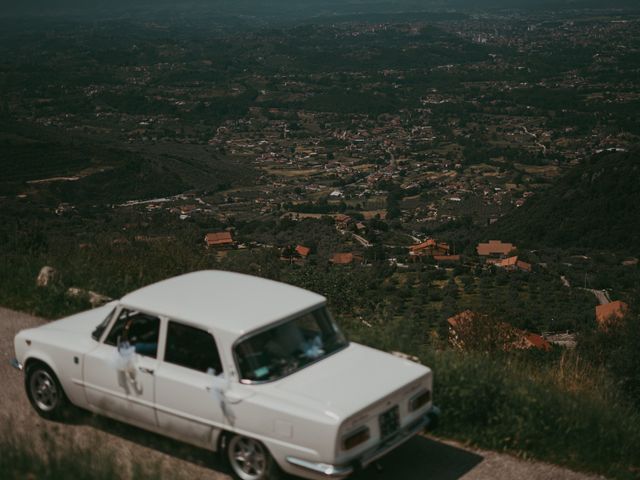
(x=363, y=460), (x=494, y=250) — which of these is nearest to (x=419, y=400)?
(x=363, y=460)

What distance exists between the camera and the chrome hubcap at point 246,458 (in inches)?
193

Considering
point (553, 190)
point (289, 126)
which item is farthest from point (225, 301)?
point (289, 126)

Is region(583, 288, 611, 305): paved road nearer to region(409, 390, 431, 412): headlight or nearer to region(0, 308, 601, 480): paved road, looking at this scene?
region(0, 308, 601, 480): paved road

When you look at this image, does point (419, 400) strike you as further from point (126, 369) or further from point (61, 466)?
point (61, 466)

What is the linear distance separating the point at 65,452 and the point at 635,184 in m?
60.4

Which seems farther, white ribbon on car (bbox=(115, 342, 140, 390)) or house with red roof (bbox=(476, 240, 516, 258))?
house with red roof (bbox=(476, 240, 516, 258))

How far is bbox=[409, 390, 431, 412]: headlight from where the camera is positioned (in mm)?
5113

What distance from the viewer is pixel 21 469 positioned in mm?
4281

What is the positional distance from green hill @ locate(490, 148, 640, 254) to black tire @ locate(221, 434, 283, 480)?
4627cm

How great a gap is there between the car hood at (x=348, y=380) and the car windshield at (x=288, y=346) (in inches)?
2.3

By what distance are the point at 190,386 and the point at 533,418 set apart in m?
2.12

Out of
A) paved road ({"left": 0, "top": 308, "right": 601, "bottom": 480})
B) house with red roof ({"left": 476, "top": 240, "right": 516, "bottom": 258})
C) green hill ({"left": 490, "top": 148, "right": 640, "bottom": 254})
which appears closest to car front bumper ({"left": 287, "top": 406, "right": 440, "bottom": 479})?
paved road ({"left": 0, "top": 308, "right": 601, "bottom": 480})

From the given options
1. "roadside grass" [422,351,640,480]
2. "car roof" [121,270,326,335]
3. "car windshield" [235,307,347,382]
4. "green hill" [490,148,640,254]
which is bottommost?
"green hill" [490,148,640,254]

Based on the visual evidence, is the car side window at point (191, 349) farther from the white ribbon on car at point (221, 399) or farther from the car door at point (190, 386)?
the white ribbon on car at point (221, 399)
